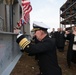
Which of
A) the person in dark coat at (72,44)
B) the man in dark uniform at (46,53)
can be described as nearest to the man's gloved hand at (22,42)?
the man in dark uniform at (46,53)

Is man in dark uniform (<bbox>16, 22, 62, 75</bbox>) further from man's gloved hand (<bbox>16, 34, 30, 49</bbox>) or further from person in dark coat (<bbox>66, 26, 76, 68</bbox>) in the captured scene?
person in dark coat (<bbox>66, 26, 76, 68</bbox>)

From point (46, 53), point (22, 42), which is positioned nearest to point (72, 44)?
point (46, 53)

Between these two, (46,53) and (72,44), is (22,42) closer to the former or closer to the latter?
(46,53)

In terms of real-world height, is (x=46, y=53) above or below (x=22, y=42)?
below

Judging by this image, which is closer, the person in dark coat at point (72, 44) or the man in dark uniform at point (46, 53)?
the man in dark uniform at point (46, 53)

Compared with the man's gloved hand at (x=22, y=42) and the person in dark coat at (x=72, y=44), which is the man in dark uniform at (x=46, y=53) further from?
the person in dark coat at (x=72, y=44)

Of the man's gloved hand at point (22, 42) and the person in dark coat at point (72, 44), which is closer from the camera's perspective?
the man's gloved hand at point (22, 42)

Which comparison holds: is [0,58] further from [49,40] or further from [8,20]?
[8,20]

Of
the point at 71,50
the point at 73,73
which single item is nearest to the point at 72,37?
the point at 71,50

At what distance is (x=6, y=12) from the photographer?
46.7 ft

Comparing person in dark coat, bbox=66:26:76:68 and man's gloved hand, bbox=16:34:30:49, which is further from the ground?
man's gloved hand, bbox=16:34:30:49

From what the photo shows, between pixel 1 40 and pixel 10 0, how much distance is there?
516 centimetres

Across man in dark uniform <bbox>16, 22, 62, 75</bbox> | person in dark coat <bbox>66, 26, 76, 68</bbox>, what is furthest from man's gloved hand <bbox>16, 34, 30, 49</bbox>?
person in dark coat <bbox>66, 26, 76, 68</bbox>

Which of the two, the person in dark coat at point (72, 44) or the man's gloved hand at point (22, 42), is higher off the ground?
the man's gloved hand at point (22, 42)
